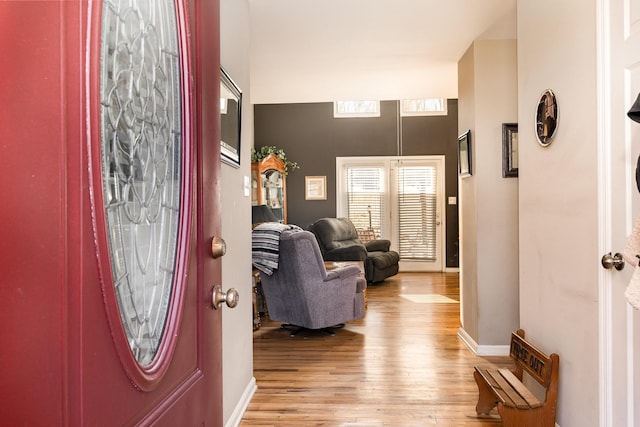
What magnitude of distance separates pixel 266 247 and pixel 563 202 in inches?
95.0

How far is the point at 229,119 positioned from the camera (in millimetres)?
2248

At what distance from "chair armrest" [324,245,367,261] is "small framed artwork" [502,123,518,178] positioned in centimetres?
319

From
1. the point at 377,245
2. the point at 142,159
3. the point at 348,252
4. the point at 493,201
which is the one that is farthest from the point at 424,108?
the point at 142,159

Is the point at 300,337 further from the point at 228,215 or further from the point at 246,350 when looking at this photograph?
the point at 228,215

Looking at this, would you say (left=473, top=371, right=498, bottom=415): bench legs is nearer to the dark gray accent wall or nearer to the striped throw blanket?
the striped throw blanket

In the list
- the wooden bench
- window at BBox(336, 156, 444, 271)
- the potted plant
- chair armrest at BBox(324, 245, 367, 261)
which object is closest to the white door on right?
the wooden bench

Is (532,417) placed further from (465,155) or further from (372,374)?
(465,155)

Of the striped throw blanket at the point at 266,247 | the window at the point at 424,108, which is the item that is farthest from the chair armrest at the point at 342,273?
the window at the point at 424,108

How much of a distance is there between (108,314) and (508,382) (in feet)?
7.24

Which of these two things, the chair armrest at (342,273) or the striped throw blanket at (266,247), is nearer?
the striped throw blanket at (266,247)

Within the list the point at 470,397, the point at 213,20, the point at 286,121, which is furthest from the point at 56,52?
the point at 286,121

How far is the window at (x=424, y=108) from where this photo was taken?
7.77 metres

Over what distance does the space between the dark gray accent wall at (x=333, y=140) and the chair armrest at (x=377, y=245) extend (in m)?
1.08

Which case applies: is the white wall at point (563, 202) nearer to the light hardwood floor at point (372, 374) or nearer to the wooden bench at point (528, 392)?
the wooden bench at point (528, 392)
